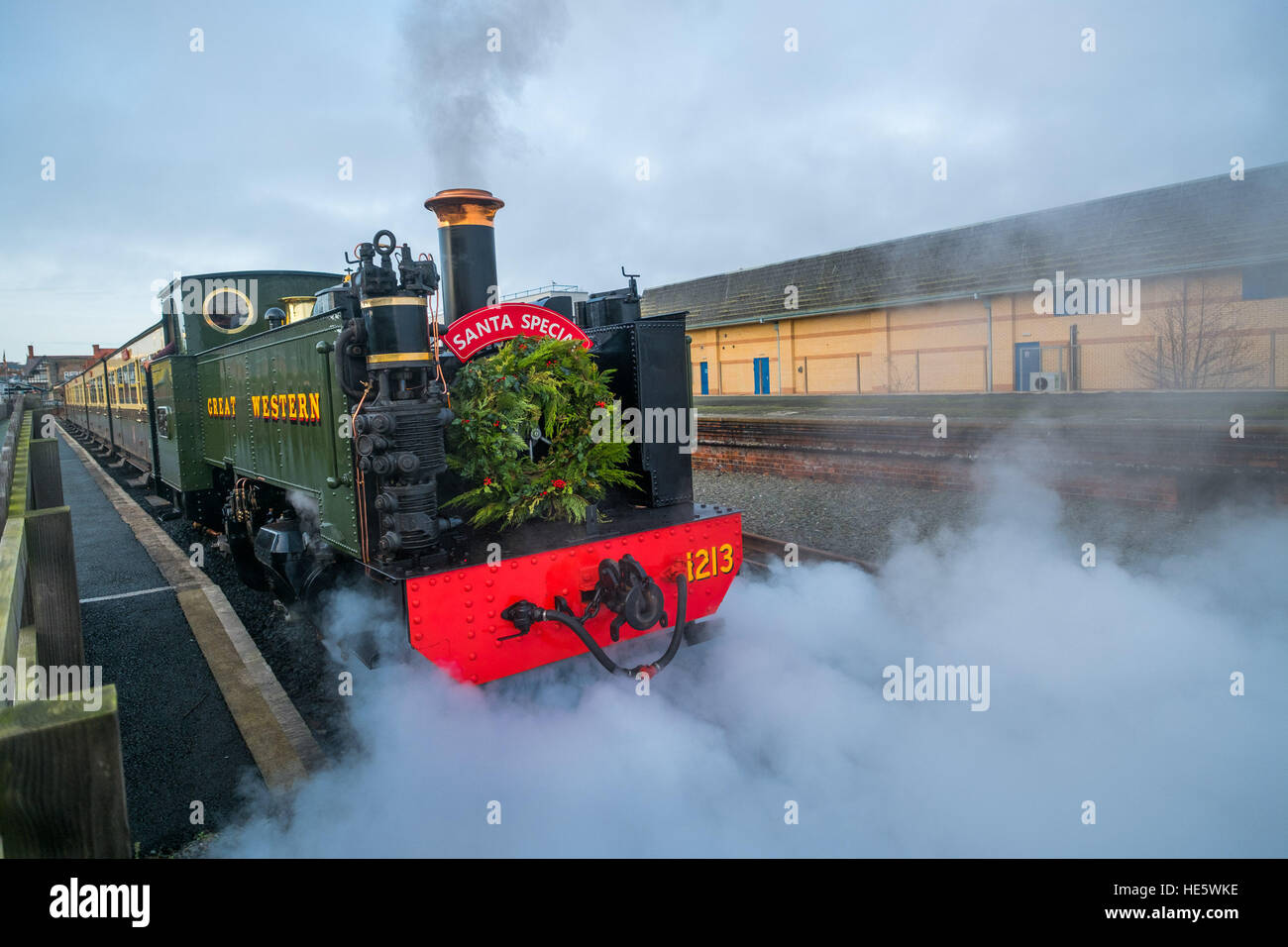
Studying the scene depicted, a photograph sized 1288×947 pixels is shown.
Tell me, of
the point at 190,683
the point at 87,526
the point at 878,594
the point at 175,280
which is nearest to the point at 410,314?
the point at 190,683

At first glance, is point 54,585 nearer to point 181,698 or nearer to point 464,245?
point 181,698

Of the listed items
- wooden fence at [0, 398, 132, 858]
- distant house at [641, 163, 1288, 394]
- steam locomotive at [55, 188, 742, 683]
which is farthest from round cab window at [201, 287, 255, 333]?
distant house at [641, 163, 1288, 394]

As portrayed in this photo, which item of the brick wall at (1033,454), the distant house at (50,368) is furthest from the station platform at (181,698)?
the distant house at (50,368)

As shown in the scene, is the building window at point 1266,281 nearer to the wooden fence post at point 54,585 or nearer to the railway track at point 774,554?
the railway track at point 774,554

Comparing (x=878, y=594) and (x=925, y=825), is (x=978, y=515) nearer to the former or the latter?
(x=878, y=594)

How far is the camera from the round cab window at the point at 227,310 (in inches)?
290

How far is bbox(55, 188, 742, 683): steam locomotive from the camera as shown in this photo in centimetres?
329

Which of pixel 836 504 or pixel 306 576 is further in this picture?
pixel 836 504

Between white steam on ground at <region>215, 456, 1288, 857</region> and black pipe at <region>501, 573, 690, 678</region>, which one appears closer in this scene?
white steam on ground at <region>215, 456, 1288, 857</region>

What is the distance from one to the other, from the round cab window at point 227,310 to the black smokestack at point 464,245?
406cm

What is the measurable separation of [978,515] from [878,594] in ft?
8.38

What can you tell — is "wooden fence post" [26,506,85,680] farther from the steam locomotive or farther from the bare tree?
the bare tree

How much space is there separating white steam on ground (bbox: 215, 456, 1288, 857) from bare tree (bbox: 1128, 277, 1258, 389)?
11.9m

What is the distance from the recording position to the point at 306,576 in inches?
171
